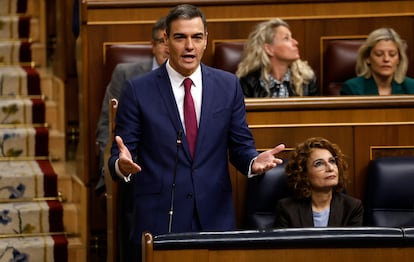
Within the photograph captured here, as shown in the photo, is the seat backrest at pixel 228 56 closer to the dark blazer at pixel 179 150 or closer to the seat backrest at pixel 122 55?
the seat backrest at pixel 122 55

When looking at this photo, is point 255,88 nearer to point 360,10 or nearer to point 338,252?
point 360,10

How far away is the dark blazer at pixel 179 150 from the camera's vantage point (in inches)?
96.7

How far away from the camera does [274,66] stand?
11.6 feet

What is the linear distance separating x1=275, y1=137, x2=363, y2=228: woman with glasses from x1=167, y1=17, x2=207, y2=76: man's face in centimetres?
45

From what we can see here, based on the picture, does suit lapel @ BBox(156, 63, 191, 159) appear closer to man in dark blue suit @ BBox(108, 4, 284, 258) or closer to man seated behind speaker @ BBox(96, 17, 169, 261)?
man in dark blue suit @ BBox(108, 4, 284, 258)

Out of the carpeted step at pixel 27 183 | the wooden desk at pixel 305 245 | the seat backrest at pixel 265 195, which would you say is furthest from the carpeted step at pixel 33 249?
the wooden desk at pixel 305 245

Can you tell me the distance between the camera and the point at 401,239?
80.9 inches

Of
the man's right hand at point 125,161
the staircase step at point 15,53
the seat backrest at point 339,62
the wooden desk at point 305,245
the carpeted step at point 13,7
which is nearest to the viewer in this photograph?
the wooden desk at point 305,245

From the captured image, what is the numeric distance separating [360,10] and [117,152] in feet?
5.43

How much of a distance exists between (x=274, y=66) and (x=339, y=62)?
30cm

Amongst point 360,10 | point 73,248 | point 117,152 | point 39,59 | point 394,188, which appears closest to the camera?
point 117,152

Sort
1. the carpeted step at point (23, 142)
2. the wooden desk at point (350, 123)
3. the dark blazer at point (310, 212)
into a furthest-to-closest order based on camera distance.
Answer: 1. the carpeted step at point (23, 142)
2. the wooden desk at point (350, 123)
3. the dark blazer at point (310, 212)

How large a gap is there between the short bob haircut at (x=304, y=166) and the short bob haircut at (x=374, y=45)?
0.85m

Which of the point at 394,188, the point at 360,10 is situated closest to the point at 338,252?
the point at 394,188
